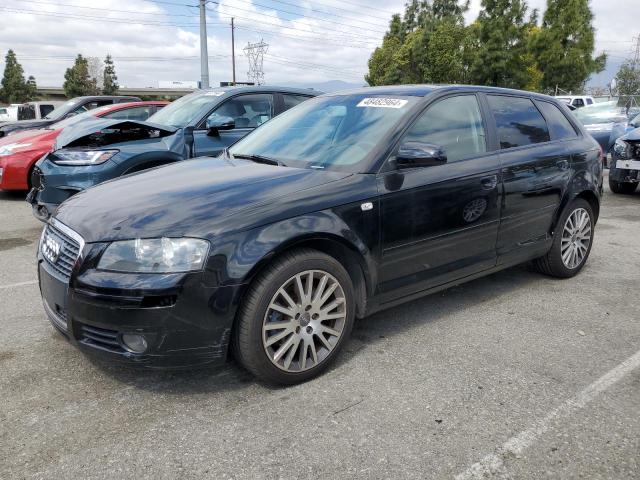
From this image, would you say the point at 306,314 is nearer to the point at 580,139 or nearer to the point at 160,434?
the point at 160,434

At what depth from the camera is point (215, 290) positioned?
8.87ft

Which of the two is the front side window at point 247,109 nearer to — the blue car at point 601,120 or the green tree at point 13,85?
Answer: the blue car at point 601,120

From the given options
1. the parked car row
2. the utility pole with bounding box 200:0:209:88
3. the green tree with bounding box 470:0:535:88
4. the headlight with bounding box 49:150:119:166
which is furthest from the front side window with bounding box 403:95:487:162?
the green tree with bounding box 470:0:535:88

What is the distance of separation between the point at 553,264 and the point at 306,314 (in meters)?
2.70

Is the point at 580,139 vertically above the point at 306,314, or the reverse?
the point at 580,139

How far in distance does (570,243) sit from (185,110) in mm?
4954

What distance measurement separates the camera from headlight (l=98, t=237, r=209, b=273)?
2664mm

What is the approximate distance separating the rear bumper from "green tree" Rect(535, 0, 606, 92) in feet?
107

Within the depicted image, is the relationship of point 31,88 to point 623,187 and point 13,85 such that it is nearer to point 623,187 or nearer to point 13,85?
point 13,85

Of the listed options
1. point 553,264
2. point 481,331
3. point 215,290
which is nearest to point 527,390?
point 481,331

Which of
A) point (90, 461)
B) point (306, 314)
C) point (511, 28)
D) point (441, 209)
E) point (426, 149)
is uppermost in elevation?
point (511, 28)

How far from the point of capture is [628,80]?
49.5 metres

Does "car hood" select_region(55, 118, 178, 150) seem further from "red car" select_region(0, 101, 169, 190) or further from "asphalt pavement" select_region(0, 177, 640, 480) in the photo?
"asphalt pavement" select_region(0, 177, 640, 480)

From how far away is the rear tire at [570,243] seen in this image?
4727mm
